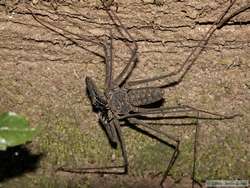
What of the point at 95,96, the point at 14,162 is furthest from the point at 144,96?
the point at 14,162

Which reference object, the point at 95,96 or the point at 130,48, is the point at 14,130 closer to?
the point at 95,96

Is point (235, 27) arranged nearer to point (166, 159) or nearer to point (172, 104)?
point (172, 104)

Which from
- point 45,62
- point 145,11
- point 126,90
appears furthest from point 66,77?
point 145,11

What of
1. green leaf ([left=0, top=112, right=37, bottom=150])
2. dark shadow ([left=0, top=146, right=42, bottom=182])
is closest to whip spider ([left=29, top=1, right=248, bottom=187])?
dark shadow ([left=0, top=146, right=42, bottom=182])

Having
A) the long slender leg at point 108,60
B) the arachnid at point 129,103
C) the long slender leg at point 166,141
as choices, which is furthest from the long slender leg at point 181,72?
the long slender leg at point 166,141

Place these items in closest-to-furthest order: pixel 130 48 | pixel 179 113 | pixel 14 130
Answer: pixel 14 130 → pixel 130 48 → pixel 179 113

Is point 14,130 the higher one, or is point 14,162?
point 14,130

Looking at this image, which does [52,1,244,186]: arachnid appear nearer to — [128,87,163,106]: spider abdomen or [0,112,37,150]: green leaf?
[128,87,163,106]: spider abdomen
